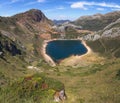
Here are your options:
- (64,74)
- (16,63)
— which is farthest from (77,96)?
(16,63)

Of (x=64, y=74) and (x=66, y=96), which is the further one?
(x=64, y=74)

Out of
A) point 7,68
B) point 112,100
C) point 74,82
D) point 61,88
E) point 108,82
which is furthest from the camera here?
point 7,68

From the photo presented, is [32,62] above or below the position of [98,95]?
below

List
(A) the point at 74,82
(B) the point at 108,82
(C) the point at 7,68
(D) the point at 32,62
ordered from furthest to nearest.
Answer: (D) the point at 32,62 < (C) the point at 7,68 < (A) the point at 74,82 < (B) the point at 108,82

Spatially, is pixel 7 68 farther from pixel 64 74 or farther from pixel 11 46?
pixel 11 46

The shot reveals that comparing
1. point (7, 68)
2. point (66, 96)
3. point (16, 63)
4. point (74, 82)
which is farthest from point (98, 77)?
point (16, 63)

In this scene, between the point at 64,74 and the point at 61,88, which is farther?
the point at 64,74

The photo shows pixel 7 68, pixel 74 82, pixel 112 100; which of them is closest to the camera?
pixel 112 100

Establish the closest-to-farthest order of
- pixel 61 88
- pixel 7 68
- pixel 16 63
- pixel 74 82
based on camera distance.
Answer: pixel 61 88, pixel 74 82, pixel 7 68, pixel 16 63

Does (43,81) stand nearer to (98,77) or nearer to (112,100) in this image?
(112,100)
